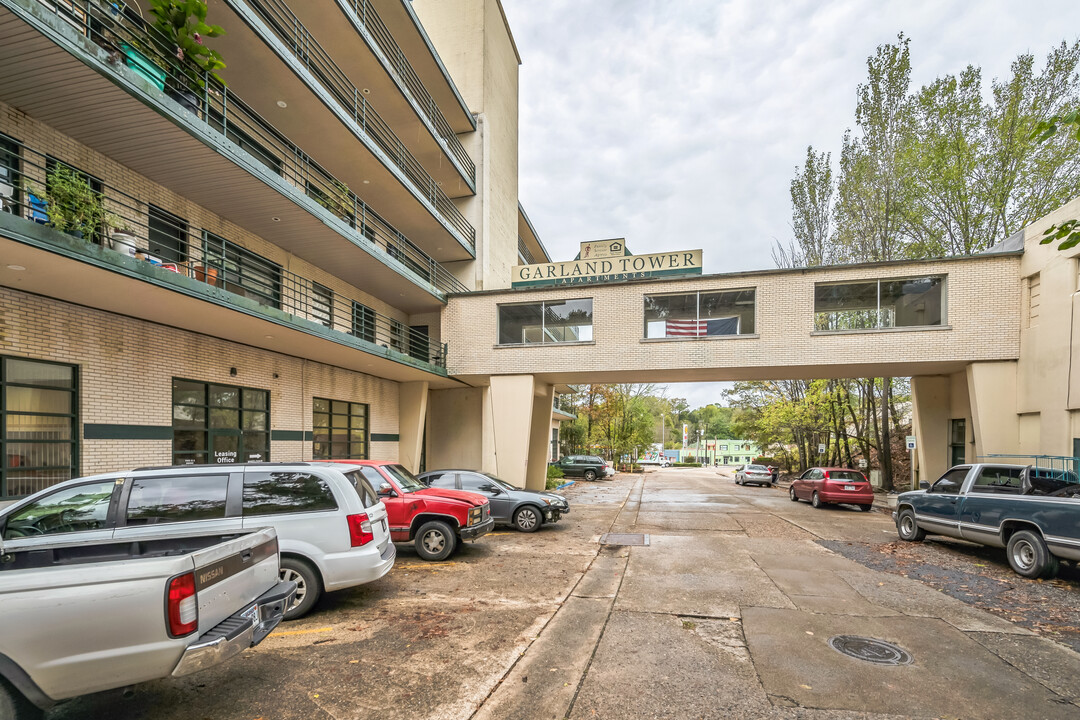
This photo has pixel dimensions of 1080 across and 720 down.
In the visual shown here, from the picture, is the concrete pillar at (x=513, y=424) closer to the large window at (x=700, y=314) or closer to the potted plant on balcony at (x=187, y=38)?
the large window at (x=700, y=314)

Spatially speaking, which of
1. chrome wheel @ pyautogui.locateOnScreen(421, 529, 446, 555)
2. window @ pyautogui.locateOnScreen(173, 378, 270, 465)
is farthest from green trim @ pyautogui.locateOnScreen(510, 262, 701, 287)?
chrome wheel @ pyautogui.locateOnScreen(421, 529, 446, 555)

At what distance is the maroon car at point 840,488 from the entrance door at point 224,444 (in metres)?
18.5

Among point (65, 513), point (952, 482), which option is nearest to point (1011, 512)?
point (952, 482)

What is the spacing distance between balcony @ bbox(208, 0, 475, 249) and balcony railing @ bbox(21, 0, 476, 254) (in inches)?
21.3

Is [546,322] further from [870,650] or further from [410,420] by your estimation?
[870,650]

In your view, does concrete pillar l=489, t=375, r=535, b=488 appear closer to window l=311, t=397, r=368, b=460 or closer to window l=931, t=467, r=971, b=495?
window l=311, t=397, r=368, b=460

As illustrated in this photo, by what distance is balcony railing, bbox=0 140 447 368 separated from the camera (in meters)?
7.15

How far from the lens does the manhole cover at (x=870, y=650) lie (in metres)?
5.09

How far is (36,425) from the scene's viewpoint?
332 inches

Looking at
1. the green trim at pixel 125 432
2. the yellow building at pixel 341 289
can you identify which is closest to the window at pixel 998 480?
the yellow building at pixel 341 289

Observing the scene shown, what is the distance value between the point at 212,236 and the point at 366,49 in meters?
7.31

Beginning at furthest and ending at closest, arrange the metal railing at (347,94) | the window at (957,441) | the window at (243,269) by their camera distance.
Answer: the window at (957,441), the metal railing at (347,94), the window at (243,269)

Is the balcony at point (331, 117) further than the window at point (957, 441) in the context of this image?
No

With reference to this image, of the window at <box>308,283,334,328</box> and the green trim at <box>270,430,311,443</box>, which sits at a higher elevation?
the window at <box>308,283,334,328</box>
